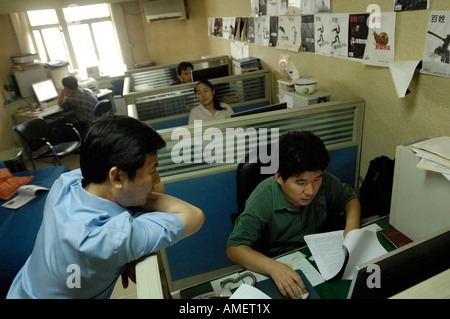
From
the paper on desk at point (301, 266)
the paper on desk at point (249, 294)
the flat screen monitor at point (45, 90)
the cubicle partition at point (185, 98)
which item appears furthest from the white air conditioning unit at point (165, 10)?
the paper on desk at point (249, 294)

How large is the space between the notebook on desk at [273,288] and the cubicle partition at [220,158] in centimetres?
68

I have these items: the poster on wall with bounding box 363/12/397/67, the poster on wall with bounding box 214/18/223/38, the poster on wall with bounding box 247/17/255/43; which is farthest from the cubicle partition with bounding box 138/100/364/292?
the poster on wall with bounding box 214/18/223/38

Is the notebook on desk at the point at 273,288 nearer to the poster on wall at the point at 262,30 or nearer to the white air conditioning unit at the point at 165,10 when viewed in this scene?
the poster on wall at the point at 262,30

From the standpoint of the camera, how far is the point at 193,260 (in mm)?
2125

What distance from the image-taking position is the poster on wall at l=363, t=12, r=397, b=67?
1658 mm

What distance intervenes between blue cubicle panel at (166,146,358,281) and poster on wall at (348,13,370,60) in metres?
0.62

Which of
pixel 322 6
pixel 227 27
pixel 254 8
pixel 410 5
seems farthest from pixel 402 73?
pixel 227 27

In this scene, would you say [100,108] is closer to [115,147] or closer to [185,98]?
[185,98]

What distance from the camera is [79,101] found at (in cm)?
463

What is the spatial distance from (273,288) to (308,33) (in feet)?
6.84

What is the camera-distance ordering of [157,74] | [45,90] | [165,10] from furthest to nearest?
1. [165,10]
2. [45,90]
3. [157,74]

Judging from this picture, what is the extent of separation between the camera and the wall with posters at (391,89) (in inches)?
58.3

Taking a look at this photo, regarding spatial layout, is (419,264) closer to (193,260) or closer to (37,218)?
(193,260)

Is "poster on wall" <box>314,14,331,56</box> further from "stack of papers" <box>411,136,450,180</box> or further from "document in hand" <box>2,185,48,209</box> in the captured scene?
"document in hand" <box>2,185,48,209</box>
